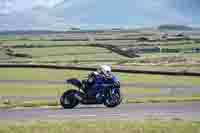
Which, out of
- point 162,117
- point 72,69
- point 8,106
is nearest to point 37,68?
point 72,69

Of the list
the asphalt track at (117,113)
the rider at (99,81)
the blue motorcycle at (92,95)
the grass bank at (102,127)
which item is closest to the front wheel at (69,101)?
the blue motorcycle at (92,95)

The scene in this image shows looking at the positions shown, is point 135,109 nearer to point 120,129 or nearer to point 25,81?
point 120,129

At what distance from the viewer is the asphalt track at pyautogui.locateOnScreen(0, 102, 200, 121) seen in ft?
70.9

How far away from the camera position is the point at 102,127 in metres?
17.8

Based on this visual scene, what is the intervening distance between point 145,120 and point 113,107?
223 inches

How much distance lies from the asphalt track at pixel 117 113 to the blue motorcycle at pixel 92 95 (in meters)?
0.32

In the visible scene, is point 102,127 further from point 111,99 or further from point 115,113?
point 111,99

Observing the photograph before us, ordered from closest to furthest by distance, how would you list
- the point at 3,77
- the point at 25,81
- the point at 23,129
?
the point at 23,129 → the point at 25,81 → the point at 3,77

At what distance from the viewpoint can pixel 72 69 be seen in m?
65.3

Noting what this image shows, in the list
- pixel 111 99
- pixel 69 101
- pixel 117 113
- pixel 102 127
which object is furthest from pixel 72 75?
pixel 102 127

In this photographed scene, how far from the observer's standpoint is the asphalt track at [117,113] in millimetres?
21609

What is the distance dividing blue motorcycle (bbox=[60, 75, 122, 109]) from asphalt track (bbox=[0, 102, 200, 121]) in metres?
0.32

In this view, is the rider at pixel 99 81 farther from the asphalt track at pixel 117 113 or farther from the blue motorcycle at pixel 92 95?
the asphalt track at pixel 117 113

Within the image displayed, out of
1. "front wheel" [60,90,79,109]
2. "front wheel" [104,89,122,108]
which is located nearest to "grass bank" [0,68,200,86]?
"front wheel" [104,89,122,108]
